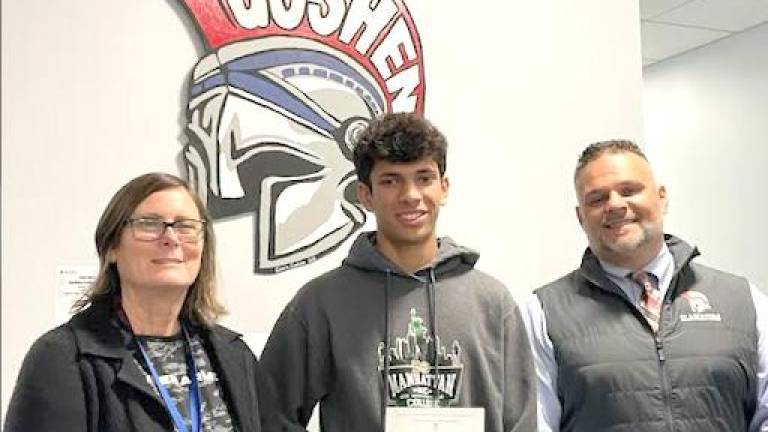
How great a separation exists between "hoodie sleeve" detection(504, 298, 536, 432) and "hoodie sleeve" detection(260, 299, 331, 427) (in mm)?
416

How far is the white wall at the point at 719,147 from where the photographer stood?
15.3ft

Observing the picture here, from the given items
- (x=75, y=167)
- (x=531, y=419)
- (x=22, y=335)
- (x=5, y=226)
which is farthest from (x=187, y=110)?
(x=531, y=419)

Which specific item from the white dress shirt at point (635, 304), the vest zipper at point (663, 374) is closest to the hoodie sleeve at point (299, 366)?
the white dress shirt at point (635, 304)

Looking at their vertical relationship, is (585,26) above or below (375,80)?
above

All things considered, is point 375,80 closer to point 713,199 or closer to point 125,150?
point 125,150

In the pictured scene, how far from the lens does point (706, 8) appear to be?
4328 mm

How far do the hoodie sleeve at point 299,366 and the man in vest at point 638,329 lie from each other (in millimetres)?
560

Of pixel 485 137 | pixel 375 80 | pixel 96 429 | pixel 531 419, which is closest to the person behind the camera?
pixel 96 429

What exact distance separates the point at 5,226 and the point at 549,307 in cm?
142

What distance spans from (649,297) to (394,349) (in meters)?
0.69

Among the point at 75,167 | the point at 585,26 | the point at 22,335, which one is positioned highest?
the point at 585,26

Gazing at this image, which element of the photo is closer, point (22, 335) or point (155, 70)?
point (22, 335)

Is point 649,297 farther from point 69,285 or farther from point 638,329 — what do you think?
point 69,285

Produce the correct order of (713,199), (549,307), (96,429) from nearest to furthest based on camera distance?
(96,429)
(549,307)
(713,199)
